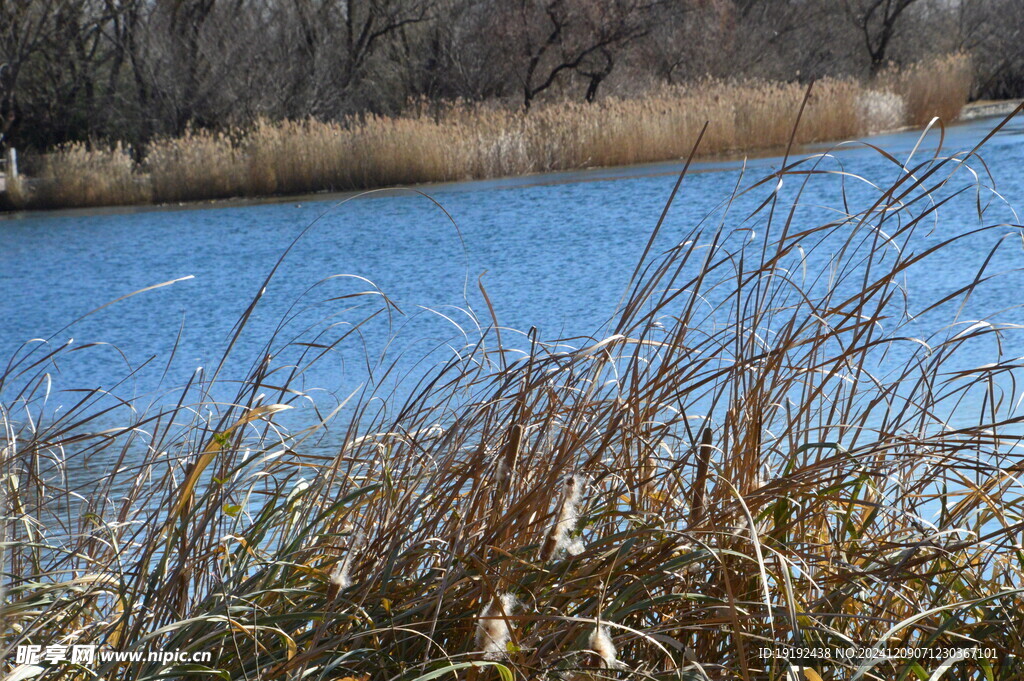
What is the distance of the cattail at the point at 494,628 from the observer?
985 mm

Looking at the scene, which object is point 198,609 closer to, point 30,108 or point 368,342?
point 368,342

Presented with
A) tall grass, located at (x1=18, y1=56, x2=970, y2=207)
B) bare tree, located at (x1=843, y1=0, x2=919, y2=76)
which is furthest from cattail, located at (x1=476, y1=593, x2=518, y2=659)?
bare tree, located at (x1=843, y1=0, x2=919, y2=76)

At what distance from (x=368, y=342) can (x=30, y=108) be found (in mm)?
17698

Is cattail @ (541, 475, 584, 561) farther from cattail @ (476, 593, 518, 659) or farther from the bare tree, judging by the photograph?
the bare tree

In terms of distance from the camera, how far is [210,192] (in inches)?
513

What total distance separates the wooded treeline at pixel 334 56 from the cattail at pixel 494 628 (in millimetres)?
17456

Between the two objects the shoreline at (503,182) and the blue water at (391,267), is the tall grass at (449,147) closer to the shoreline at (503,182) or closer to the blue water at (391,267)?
the shoreline at (503,182)

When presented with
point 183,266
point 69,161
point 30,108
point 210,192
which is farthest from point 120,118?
point 183,266

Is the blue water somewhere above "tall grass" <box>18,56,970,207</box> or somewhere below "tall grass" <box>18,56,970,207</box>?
below

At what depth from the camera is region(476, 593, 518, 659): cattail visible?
38.8 inches

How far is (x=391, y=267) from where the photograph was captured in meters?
6.25

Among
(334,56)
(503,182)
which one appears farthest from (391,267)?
(334,56)

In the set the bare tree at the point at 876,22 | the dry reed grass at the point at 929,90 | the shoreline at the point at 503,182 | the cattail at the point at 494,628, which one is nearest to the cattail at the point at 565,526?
the cattail at the point at 494,628

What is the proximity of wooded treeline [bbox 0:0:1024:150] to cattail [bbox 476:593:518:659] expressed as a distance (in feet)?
57.3
